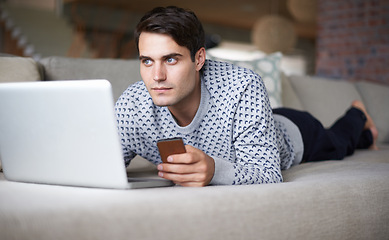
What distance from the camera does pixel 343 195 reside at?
A: 105 centimetres

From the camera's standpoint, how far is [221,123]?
1350 mm

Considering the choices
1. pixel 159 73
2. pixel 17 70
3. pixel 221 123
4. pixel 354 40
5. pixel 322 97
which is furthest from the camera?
pixel 354 40

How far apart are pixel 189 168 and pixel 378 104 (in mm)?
2436

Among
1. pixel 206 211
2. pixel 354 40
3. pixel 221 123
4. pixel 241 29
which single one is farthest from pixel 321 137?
pixel 241 29

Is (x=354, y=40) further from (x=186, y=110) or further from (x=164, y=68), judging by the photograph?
(x=164, y=68)

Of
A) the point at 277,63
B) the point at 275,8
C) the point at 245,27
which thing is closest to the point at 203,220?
the point at 277,63

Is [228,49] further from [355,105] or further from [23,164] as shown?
[23,164]

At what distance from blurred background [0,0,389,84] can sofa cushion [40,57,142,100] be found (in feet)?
2.49

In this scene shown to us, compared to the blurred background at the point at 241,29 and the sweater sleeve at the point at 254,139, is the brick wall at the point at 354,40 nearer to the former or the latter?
the blurred background at the point at 241,29

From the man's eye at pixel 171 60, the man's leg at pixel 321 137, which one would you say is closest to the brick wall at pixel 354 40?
the man's leg at pixel 321 137

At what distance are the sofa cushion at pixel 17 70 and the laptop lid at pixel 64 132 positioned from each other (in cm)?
67

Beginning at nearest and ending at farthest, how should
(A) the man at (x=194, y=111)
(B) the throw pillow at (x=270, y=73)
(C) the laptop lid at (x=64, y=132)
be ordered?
(C) the laptop lid at (x=64, y=132) < (A) the man at (x=194, y=111) < (B) the throw pillow at (x=270, y=73)

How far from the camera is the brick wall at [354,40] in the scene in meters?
4.50

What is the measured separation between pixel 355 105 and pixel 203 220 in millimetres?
1965
